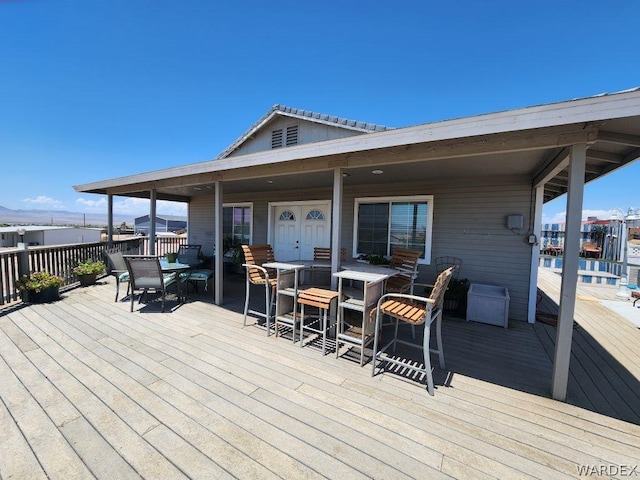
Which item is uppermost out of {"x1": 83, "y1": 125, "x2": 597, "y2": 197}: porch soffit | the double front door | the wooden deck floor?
{"x1": 83, "y1": 125, "x2": 597, "y2": 197}: porch soffit

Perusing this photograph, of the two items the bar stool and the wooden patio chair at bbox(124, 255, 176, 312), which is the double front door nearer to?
the wooden patio chair at bbox(124, 255, 176, 312)

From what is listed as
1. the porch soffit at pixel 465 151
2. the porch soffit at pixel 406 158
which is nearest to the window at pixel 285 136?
the porch soffit at pixel 465 151

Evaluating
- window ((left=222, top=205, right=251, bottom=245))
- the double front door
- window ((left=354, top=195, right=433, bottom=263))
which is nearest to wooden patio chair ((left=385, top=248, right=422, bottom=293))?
window ((left=354, top=195, right=433, bottom=263))

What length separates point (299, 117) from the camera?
26.9 ft

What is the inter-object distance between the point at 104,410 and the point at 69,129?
18.8 metres

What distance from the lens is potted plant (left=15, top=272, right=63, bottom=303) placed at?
4.40 m

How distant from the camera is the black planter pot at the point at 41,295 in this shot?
4438mm

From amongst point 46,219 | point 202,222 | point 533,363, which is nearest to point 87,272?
point 202,222

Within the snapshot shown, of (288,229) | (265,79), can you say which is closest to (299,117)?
(265,79)

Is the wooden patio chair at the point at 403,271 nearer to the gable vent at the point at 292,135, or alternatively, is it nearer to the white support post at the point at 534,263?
the white support post at the point at 534,263

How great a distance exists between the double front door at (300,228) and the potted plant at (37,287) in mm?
4326

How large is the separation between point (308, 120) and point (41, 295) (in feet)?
24.2

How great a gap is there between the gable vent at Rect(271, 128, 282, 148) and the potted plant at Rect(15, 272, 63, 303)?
6672 mm

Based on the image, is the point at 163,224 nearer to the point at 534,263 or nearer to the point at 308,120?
the point at 308,120
